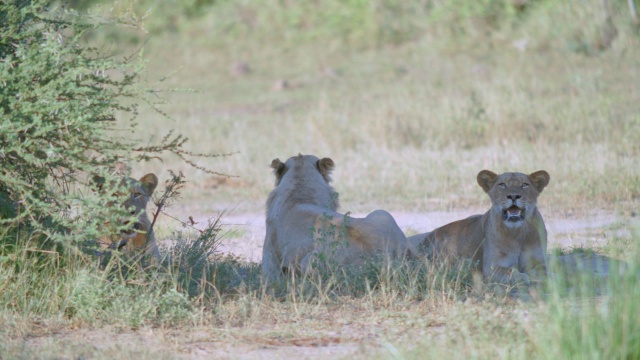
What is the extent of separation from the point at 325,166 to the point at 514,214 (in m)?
1.48

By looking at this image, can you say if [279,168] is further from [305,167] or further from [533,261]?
[533,261]

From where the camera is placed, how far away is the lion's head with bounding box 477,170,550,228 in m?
7.30

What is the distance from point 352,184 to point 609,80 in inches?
247

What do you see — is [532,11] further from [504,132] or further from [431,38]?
[504,132]

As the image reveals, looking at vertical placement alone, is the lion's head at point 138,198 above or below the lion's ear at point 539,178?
below

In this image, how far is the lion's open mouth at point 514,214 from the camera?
24.0ft

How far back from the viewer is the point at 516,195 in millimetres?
7293

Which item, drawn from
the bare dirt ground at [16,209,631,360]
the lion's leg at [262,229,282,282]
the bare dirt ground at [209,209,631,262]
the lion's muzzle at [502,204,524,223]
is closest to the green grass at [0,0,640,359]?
the bare dirt ground at [16,209,631,360]

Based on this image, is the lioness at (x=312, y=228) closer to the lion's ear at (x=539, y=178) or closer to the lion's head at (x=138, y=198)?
the lion's head at (x=138, y=198)

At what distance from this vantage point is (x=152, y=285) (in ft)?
20.3

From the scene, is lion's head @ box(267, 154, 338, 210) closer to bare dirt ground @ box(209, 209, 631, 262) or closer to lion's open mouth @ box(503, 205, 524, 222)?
bare dirt ground @ box(209, 209, 631, 262)

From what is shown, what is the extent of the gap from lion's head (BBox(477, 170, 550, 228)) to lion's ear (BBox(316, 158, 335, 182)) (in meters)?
1.14

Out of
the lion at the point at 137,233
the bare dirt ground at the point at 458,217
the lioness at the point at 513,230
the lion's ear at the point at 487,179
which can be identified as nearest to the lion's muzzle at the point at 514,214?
the lioness at the point at 513,230

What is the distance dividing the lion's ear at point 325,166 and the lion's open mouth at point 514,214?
1374 mm
